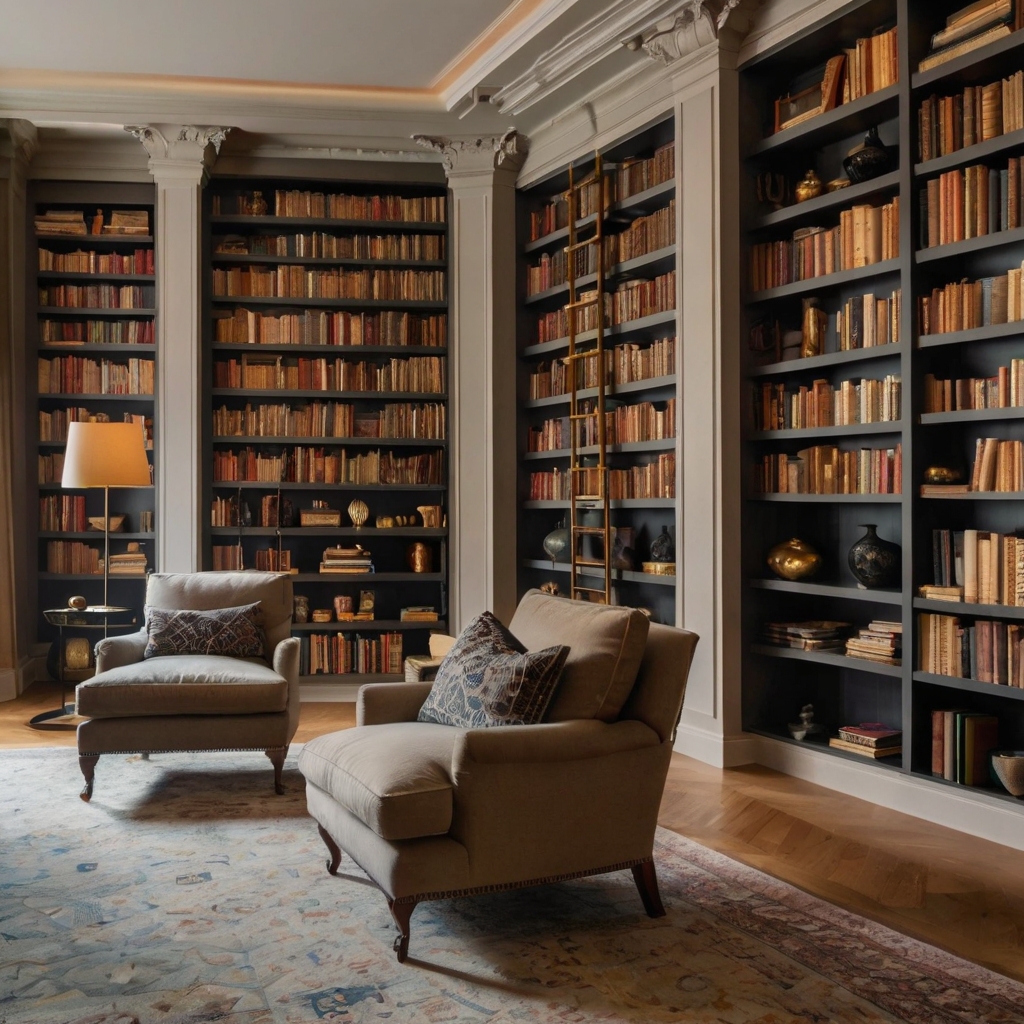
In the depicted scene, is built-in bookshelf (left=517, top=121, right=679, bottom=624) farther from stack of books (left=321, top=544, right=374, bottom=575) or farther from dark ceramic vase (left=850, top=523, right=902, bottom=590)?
dark ceramic vase (left=850, top=523, right=902, bottom=590)

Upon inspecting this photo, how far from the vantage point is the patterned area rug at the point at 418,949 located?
2324mm

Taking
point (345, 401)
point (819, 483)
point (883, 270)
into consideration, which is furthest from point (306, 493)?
point (883, 270)

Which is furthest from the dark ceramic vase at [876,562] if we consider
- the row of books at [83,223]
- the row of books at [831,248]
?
the row of books at [83,223]

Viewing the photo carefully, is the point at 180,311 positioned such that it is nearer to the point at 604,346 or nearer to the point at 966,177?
the point at 604,346

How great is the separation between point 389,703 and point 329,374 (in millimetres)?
3599

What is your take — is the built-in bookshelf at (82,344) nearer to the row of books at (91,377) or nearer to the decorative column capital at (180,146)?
the row of books at (91,377)

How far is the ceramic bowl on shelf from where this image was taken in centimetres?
356

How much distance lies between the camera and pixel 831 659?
4328 mm

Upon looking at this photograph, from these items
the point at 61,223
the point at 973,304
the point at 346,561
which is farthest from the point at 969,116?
the point at 61,223

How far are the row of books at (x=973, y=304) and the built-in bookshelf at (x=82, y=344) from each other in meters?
4.57

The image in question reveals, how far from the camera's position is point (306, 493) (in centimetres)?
677

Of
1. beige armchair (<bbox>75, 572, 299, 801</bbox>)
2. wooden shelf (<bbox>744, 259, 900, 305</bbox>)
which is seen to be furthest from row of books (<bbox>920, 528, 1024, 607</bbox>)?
beige armchair (<bbox>75, 572, 299, 801</bbox>)

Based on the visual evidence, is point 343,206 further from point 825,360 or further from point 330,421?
point 825,360

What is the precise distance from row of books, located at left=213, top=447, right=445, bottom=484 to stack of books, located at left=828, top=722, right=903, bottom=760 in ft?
10.6
